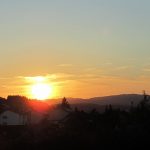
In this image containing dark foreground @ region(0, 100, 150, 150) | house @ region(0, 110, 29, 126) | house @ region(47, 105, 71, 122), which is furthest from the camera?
house @ region(47, 105, 71, 122)

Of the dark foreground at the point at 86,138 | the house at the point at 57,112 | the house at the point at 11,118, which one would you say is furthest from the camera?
the house at the point at 57,112

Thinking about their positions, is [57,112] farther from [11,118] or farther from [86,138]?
[86,138]

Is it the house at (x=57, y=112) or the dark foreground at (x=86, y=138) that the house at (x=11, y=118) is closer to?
the house at (x=57, y=112)

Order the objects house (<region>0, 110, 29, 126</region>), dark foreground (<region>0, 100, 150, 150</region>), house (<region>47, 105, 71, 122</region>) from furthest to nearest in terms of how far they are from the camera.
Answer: house (<region>47, 105, 71, 122</region>), house (<region>0, 110, 29, 126</region>), dark foreground (<region>0, 100, 150, 150</region>)

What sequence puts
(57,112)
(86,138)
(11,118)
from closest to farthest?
(86,138)
(11,118)
(57,112)

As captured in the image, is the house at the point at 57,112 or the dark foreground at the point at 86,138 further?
the house at the point at 57,112

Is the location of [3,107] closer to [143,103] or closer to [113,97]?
[143,103]

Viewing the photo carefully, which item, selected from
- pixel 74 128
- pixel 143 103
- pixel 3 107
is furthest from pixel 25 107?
pixel 74 128

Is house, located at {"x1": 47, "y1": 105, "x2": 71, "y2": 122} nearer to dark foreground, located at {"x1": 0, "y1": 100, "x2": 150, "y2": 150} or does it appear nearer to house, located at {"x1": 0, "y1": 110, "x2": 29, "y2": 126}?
house, located at {"x1": 0, "y1": 110, "x2": 29, "y2": 126}

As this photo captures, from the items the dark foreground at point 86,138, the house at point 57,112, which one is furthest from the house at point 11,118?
the dark foreground at point 86,138

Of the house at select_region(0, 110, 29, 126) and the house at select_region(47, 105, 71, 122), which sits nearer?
the house at select_region(0, 110, 29, 126)

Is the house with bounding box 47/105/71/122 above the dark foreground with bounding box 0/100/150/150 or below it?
above

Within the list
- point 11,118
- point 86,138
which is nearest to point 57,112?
point 11,118

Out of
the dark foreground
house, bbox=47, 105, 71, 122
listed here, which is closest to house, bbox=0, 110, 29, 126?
house, bbox=47, 105, 71, 122
